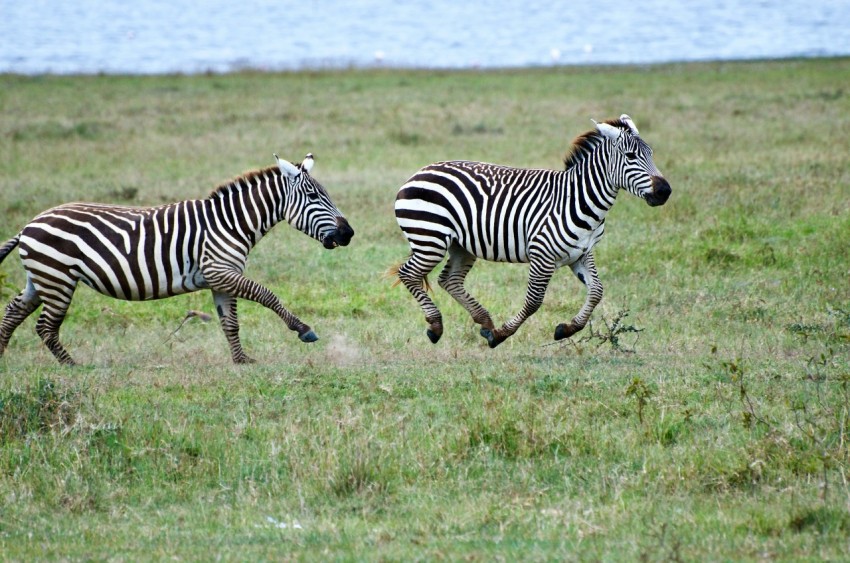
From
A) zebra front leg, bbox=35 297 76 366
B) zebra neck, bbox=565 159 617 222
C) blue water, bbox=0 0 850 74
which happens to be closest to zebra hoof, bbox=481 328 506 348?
zebra neck, bbox=565 159 617 222

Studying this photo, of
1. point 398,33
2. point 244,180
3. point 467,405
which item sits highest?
point 398,33

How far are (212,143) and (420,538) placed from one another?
59.3ft

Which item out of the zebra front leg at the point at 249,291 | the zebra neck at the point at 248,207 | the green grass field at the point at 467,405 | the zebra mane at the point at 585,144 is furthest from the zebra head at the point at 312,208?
the zebra mane at the point at 585,144

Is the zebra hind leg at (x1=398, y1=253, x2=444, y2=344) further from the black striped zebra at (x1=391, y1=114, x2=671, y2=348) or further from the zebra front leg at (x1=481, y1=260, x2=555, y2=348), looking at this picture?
the zebra front leg at (x1=481, y1=260, x2=555, y2=348)

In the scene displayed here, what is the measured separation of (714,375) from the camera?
27.6 feet

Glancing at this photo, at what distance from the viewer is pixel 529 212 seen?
9.84 m

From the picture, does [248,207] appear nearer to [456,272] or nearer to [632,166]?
[456,272]

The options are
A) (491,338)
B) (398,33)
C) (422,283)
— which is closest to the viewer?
(491,338)

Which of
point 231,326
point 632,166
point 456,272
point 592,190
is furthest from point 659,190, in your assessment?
point 231,326

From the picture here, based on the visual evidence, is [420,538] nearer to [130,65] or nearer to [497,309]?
[497,309]

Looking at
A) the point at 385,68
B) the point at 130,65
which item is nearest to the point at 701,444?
the point at 385,68

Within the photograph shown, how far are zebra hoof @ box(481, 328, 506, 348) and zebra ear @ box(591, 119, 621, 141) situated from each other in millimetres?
1980

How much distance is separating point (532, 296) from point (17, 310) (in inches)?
179

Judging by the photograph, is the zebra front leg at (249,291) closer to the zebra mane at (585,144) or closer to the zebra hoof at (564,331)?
the zebra hoof at (564,331)
